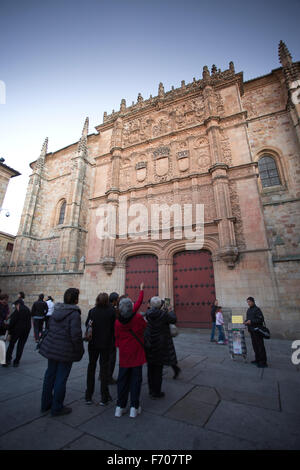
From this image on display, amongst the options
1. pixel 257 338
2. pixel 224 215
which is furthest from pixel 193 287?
pixel 257 338

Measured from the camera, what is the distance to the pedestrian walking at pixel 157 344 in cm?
340

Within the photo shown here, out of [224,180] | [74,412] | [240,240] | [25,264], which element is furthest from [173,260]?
[25,264]

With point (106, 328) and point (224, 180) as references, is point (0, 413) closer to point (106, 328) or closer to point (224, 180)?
point (106, 328)

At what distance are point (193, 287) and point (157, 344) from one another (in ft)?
23.3

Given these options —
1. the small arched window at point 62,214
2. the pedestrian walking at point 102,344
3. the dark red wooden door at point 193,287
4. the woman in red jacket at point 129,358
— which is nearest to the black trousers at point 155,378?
the woman in red jacket at point 129,358

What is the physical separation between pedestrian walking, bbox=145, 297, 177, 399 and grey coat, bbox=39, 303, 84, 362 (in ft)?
3.72

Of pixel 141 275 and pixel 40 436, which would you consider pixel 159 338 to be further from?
pixel 141 275

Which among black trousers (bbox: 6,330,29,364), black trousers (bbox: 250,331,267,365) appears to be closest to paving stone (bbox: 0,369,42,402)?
black trousers (bbox: 6,330,29,364)

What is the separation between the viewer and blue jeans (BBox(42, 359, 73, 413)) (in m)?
2.73

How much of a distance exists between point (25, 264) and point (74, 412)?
589 inches

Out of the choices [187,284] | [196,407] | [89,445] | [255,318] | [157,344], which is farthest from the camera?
[187,284]

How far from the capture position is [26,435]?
88.6 inches

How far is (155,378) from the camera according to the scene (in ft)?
11.2

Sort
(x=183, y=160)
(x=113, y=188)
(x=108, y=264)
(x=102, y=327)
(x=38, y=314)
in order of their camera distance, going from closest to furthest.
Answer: (x=102, y=327) < (x=38, y=314) < (x=108, y=264) < (x=183, y=160) < (x=113, y=188)
